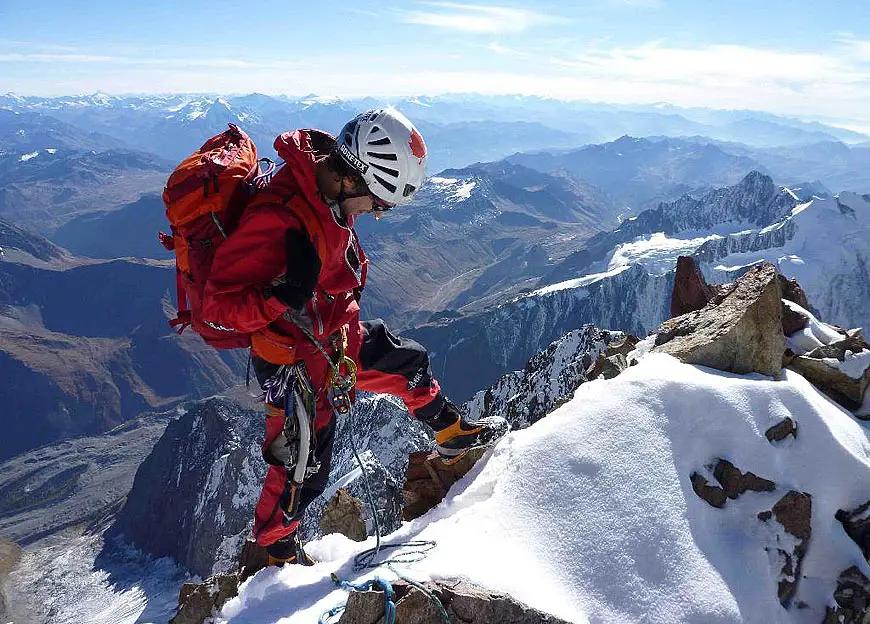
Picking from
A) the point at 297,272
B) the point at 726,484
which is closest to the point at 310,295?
the point at 297,272

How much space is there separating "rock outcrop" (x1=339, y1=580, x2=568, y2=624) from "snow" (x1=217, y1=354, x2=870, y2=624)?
0.68 ft

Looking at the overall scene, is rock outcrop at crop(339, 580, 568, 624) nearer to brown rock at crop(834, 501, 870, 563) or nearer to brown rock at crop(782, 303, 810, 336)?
brown rock at crop(834, 501, 870, 563)

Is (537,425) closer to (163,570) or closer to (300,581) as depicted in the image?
(300,581)

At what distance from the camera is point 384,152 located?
746 centimetres

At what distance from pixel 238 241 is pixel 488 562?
468cm

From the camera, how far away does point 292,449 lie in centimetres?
794

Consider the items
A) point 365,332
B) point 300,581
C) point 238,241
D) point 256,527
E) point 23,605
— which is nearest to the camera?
point 238,241

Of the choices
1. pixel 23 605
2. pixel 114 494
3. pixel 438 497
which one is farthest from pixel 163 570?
pixel 438 497

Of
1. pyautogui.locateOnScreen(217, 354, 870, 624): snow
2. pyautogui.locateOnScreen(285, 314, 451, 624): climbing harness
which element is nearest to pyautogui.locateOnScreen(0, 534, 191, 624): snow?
pyautogui.locateOnScreen(285, 314, 451, 624): climbing harness

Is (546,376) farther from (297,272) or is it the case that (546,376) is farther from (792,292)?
(297,272)

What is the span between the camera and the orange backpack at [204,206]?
6.61 metres

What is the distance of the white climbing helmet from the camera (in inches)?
291

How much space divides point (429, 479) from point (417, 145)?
18.8 feet

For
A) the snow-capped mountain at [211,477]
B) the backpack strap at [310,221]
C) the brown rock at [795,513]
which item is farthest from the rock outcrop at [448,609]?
the snow-capped mountain at [211,477]
